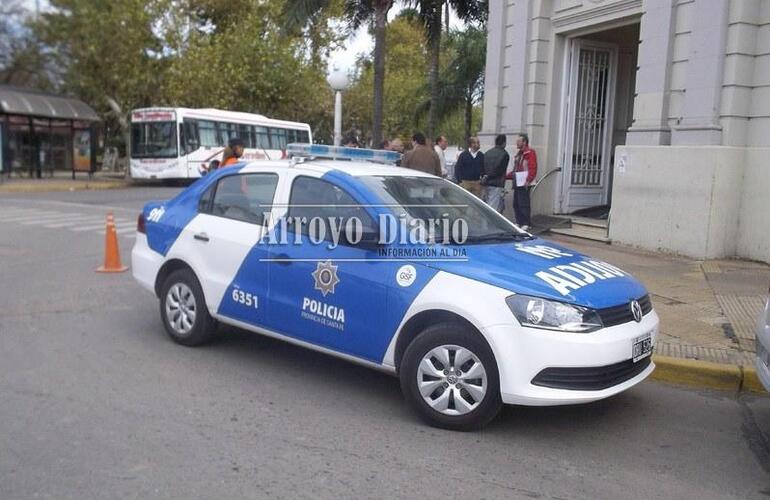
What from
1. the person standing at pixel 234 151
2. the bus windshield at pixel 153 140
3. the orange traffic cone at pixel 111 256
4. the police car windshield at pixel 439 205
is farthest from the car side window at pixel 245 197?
the bus windshield at pixel 153 140

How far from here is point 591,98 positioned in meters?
14.2

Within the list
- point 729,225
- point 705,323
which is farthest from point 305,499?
point 729,225

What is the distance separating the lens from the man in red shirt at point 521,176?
41.8 ft

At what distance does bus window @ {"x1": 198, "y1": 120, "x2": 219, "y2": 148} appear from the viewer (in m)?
27.3

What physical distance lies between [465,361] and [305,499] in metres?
1.37

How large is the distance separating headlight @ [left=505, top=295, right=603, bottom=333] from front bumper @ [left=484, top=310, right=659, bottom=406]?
0.04m

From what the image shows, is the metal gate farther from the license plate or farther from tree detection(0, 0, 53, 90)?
tree detection(0, 0, 53, 90)

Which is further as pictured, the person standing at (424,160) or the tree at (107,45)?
the tree at (107,45)

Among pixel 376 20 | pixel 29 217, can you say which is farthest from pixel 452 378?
pixel 376 20

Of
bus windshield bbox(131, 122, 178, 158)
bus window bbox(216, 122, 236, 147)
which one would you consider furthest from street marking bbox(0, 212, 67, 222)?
bus window bbox(216, 122, 236, 147)

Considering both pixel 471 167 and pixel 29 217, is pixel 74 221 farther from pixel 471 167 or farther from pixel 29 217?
pixel 471 167

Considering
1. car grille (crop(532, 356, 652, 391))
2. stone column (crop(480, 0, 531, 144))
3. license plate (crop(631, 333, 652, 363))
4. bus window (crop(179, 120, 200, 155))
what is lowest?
car grille (crop(532, 356, 652, 391))

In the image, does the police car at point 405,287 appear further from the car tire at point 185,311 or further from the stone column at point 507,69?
the stone column at point 507,69

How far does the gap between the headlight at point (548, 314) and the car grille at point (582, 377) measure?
0.25 meters
